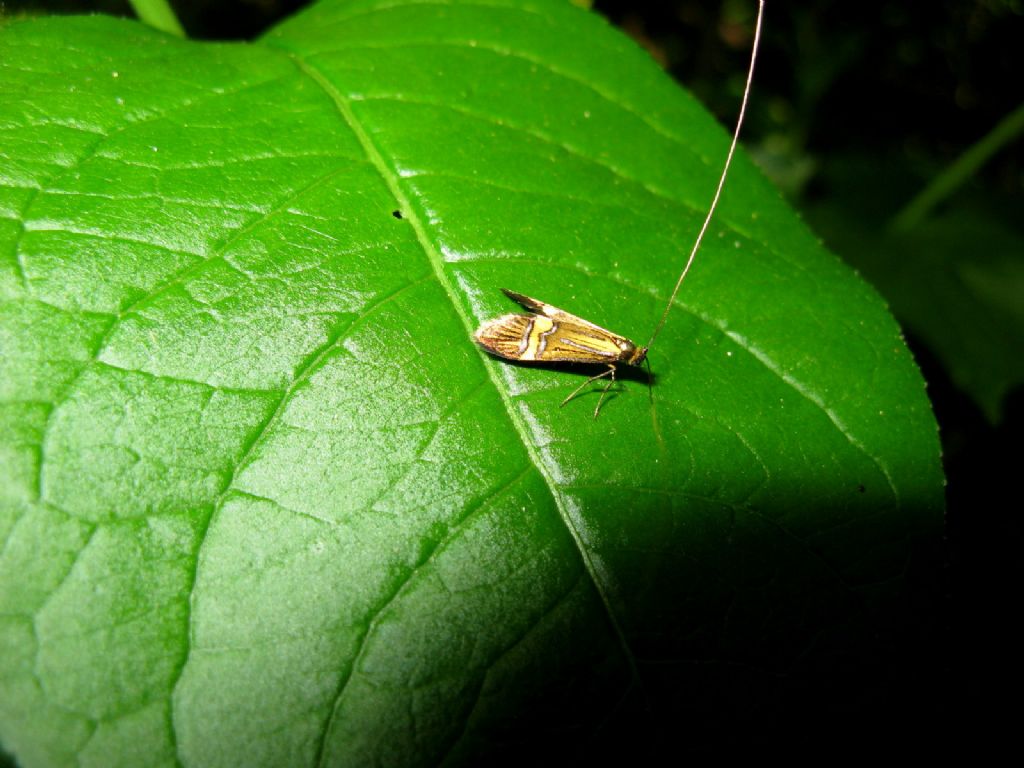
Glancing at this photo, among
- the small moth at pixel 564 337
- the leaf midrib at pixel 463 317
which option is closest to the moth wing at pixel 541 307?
the small moth at pixel 564 337

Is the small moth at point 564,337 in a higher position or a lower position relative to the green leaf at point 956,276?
lower

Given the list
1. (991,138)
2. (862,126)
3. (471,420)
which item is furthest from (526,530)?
(862,126)

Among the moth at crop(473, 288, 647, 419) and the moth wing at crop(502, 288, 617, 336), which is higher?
the moth wing at crop(502, 288, 617, 336)

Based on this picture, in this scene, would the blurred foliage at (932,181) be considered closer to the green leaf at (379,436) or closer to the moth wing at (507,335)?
the green leaf at (379,436)

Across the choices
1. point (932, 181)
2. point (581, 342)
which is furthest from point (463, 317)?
point (932, 181)

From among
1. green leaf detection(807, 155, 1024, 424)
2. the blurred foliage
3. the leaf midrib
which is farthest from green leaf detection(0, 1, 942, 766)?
green leaf detection(807, 155, 1024, 424)

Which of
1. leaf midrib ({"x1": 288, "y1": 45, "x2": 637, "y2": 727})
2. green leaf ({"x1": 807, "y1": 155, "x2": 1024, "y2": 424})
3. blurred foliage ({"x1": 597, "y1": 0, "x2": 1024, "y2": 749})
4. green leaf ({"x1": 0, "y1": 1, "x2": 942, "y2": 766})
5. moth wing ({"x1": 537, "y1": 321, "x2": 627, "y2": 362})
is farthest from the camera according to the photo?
blurred foliage ({"x1": 597, "y1": 0, "x2": 1024, "y2": 749})

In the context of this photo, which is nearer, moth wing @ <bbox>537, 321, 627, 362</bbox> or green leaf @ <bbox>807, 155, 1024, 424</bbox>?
moth wing @ <bbox>537, 321, 627, 362</bbox>

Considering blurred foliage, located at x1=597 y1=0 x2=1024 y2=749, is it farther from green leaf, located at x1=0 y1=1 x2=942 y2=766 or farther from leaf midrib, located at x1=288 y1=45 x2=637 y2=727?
leaf midrib, located at x1=288 y1=45 x2=637 y2=727
